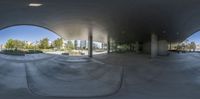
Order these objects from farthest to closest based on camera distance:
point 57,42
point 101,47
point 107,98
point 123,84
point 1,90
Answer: point 101,47, point 57,42, point 123,84, point 1,90, point 107,98

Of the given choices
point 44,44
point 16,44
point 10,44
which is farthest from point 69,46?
point 10,44

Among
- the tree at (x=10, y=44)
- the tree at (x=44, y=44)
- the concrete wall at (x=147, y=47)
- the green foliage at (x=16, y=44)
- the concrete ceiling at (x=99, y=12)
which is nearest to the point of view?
the concrete ceiling at (x=99, y=12)

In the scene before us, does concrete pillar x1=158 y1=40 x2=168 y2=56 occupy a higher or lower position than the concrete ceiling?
lower

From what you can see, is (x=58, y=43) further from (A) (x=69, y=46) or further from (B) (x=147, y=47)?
(B) (x=147, y=47)

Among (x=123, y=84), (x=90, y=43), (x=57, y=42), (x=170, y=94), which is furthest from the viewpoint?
(x=57, y=42)

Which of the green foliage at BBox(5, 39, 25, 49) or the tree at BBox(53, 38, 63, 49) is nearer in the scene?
the green foliage at BBox(5, 39, 25, 49)

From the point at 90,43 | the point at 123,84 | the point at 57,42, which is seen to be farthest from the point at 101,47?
the point at 123,84

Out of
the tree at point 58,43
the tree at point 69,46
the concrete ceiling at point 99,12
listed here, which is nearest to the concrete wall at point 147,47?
the tree at point 69,46

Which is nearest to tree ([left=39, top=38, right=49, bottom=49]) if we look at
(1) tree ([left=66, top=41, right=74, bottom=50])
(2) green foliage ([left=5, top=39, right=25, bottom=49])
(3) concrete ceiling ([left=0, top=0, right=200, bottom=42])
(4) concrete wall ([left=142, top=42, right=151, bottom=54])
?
(1) tree ([left=66, top=41, right=74, bottom=50])

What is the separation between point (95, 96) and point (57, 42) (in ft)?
276

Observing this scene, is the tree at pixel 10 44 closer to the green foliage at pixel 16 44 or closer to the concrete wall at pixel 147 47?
the green foliage at pixel 16 44

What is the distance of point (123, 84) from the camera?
19.1 m

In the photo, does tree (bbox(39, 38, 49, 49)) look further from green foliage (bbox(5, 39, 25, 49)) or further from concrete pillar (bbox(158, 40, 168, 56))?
concrete pillar (bbox(158, 40, 168, 56))

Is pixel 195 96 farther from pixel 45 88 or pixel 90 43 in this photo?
pixel 90 43
